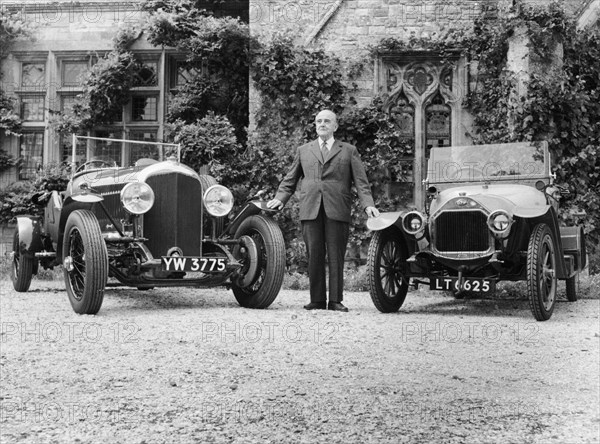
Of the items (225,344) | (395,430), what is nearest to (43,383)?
(225,344)

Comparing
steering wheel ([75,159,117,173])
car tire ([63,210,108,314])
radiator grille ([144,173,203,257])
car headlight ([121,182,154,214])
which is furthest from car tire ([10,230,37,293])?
car headlight ([121,182,154,214])

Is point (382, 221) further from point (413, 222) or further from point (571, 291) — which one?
point (571, 291)

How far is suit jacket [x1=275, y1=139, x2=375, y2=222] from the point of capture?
6.76 meters

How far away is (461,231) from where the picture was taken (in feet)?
22.4

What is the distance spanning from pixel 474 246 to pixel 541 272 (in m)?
0.64

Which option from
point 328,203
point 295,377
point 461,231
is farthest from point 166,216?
point 295,377

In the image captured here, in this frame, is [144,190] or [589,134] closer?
[144,190]

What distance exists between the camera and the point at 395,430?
281 centimetres

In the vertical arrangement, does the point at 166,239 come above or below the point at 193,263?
above

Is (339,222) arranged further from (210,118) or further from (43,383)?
(210,118)

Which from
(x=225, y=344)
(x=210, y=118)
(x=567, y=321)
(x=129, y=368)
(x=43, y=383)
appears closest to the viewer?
(x=43, y=383)

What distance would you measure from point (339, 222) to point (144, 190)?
1.65 m

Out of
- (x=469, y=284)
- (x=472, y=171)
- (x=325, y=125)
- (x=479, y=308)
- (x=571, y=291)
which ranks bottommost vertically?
(x=479, y=308)

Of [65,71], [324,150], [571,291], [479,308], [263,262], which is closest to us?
[324,150]
